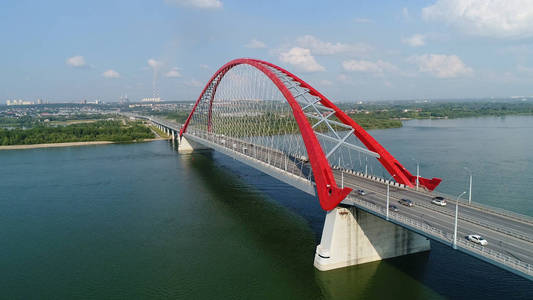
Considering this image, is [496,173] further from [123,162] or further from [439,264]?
[123,162]

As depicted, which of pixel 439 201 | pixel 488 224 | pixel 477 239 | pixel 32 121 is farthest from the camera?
pixel 32 121

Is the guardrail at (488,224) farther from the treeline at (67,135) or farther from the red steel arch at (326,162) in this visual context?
the treeline at (67,135)

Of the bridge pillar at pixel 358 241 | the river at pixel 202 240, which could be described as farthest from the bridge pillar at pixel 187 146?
the bridge pillar at pixel 358 241

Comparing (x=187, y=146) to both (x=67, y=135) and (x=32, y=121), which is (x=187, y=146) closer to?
(x=67, y=135)

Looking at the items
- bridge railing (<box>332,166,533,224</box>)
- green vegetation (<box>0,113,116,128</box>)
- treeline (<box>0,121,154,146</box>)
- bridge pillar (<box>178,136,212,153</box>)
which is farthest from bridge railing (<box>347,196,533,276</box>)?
green vegetation (<box>0,113,116,128</box>)

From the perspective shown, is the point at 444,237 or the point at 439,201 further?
the point at 439,201

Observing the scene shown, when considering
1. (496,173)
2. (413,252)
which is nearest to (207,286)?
(413,252)

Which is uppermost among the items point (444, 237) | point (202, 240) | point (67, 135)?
point (67, 135)

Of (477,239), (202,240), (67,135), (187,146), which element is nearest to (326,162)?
(477,239)
